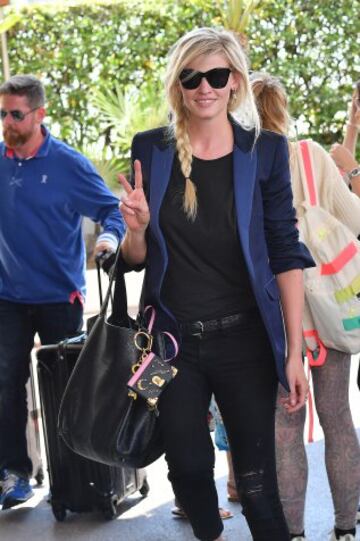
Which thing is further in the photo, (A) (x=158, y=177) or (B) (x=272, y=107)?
(B) (x=272, y=107)

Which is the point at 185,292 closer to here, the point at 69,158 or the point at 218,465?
the point at 69,158

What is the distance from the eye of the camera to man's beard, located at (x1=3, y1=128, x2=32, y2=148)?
5910 mm

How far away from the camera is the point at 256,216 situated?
389 centimetres

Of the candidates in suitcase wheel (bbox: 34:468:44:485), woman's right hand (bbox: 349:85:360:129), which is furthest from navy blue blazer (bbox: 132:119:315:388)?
suitcase wheel (bbox: 34:468:44:485)

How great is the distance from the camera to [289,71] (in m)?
15.9

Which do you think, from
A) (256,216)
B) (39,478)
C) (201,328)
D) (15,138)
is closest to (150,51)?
(15,138)

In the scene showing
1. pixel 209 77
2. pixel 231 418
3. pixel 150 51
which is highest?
pixel 150 51

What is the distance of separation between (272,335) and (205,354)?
227 mm

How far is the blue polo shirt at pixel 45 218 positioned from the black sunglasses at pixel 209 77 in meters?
1.85

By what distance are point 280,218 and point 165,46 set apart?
495 inches

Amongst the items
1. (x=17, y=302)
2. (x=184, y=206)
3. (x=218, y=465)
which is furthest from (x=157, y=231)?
(x=218, y=465)

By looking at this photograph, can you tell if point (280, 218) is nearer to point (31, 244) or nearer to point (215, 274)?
point (215, 274)

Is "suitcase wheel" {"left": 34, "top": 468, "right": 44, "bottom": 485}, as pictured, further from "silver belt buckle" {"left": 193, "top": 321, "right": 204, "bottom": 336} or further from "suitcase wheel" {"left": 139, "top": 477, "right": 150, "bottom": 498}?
"silver belt buckle" {"left": 193, "top": 321, "right": 204, "bottom": 336}

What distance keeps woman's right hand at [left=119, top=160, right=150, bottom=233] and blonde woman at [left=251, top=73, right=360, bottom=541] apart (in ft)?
3.35
